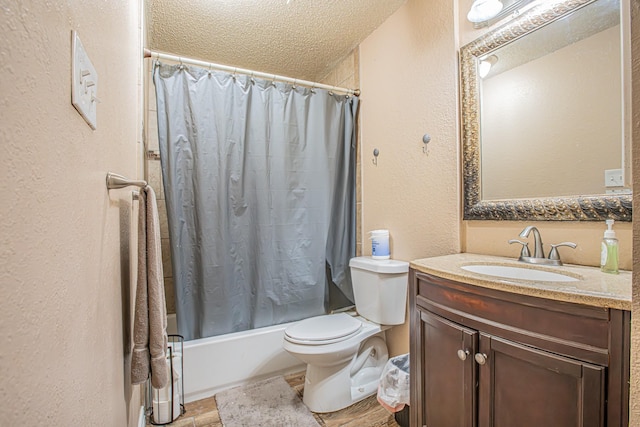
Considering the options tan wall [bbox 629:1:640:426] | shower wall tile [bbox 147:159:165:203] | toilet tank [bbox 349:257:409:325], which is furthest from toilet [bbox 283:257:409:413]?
shower wall tile [bbox 147:159:165:203]

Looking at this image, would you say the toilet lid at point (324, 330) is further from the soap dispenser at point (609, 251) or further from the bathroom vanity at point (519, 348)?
the soap dispenser at point (609, 251)

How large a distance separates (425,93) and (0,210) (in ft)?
5.87

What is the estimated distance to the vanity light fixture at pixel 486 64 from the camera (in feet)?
4.53

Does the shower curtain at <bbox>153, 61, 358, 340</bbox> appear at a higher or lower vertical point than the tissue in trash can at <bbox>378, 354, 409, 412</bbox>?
higher

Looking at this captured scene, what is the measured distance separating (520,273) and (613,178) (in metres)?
0.45

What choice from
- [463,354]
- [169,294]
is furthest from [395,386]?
[169,294]

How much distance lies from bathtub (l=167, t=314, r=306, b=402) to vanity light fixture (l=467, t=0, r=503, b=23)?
2035mm

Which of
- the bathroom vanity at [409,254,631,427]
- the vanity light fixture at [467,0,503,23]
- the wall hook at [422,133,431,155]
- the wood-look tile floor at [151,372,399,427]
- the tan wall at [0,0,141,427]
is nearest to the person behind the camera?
the tan wall at [0,0,141,427]

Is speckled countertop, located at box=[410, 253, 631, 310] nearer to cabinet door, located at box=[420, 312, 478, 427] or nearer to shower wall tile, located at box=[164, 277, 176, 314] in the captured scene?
cabinet door, located at box=[420, 312, 478, 427]

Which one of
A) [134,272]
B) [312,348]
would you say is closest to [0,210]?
[134,272]

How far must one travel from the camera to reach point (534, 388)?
812 millimetres

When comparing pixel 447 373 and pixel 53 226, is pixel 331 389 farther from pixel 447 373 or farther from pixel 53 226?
pixel 53 226

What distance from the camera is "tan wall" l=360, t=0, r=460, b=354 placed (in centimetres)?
154

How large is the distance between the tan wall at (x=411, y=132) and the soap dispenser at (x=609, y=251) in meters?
0.58
